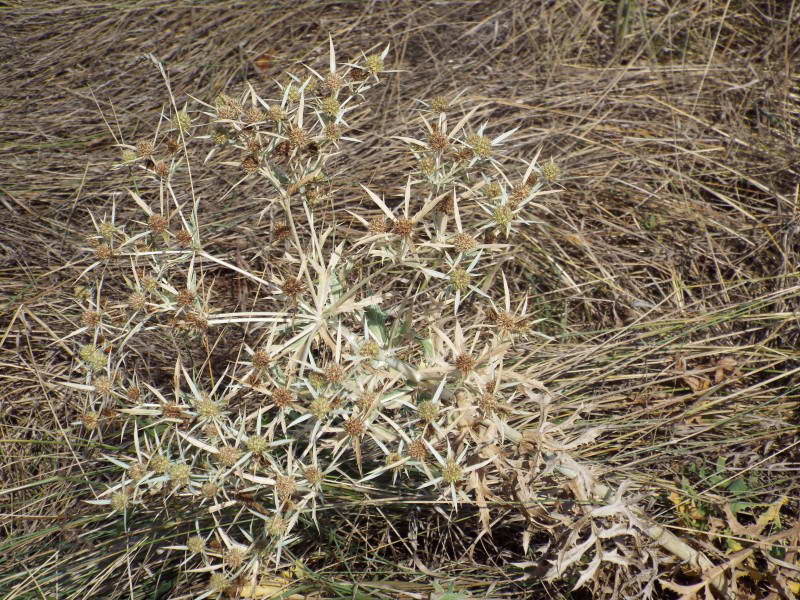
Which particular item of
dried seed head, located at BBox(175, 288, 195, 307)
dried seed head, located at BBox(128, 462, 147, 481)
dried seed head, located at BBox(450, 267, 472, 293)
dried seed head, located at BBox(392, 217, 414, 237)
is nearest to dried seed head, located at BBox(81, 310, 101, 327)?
dried seed head, located at BBox(175, 288, 195, 307)

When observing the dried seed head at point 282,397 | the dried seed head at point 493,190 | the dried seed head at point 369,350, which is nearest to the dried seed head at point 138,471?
the dried seed head at point 282,397

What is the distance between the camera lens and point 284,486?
1670mm

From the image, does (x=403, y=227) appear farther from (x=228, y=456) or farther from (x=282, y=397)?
(x=228, y=456)

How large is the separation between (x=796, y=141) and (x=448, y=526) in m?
2.57

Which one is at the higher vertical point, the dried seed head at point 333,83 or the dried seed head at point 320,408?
the dried seed head at point 333,83

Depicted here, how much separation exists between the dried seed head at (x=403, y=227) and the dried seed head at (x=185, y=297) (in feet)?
1.97

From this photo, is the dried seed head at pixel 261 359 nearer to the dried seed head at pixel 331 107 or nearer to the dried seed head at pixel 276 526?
the dried seed head at pixel 276 526

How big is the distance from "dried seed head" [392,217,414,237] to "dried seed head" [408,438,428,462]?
0.58 metres

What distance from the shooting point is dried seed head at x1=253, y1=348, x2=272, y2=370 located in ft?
5.51

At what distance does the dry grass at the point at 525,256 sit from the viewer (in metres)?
2.16

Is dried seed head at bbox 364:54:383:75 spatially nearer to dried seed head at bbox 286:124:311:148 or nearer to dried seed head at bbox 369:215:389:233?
dried seed head at bbox 286:124:311:148

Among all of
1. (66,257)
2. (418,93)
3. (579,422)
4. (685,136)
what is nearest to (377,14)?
(418,93)

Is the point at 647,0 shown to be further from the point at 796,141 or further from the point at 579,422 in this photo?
the point at 579,422

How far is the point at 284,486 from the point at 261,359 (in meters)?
0.35
